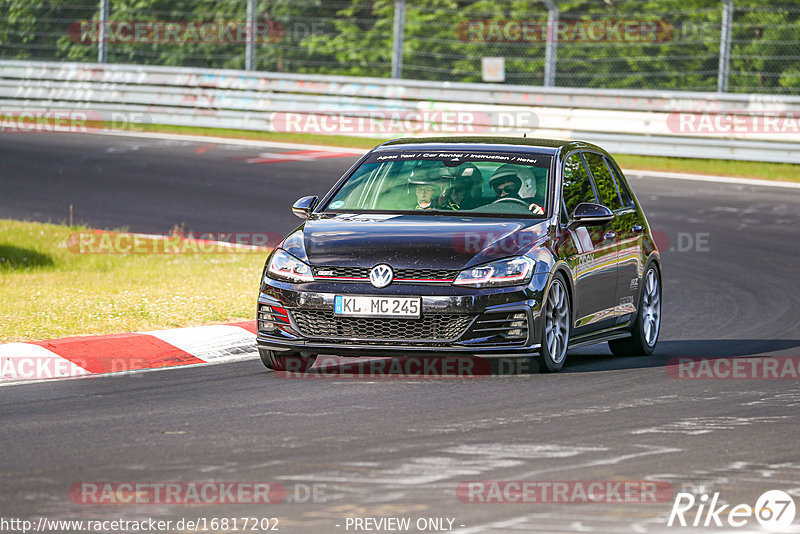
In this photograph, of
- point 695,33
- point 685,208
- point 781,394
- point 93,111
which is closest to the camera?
point 781,394

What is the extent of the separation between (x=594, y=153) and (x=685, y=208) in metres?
8.92

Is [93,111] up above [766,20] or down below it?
below

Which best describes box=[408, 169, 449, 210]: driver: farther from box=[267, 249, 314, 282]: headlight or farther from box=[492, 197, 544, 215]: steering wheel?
box=[267, 249, 314, 282]: headlight

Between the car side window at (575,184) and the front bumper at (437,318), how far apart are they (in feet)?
3.99

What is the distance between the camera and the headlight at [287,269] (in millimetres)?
9406

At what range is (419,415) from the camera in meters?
8.05

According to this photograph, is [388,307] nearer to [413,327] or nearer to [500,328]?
[413,327]

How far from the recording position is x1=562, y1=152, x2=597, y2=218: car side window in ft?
34.5

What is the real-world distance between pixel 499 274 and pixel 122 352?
279cm

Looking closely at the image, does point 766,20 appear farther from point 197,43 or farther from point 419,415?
point 419,415

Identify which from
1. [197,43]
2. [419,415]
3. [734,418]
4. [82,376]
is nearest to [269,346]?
[82,376]
